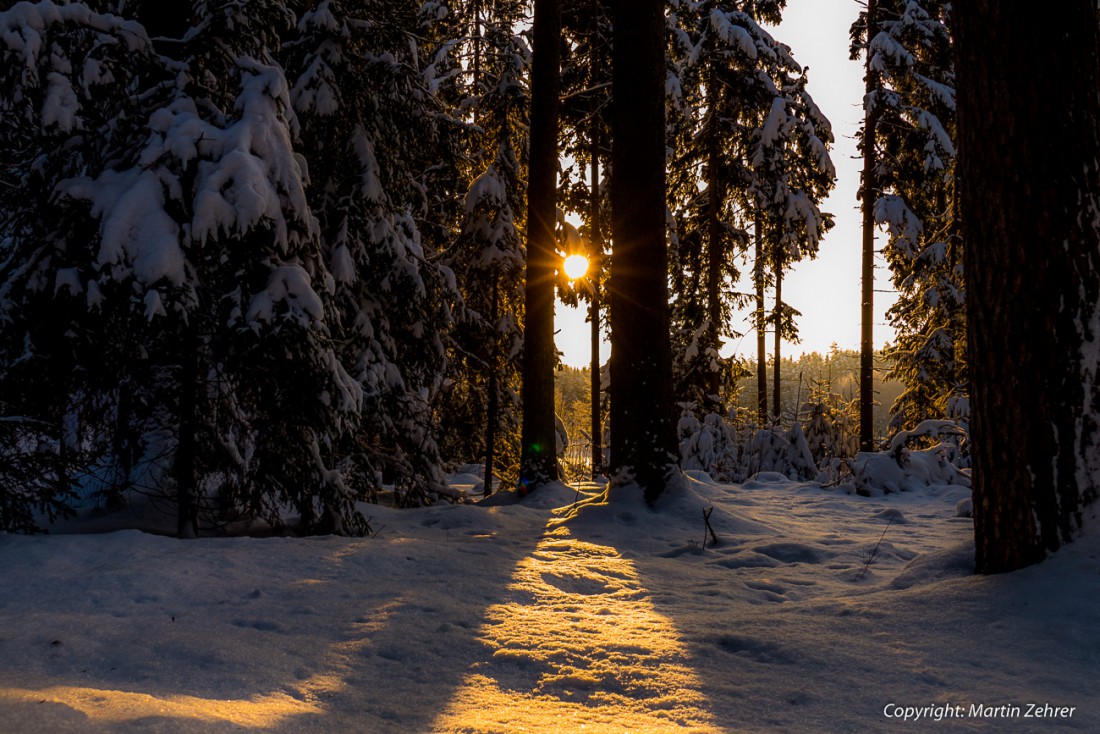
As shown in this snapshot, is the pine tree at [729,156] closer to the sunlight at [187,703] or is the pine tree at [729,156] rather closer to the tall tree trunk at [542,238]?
the tall tree trunk at [542,238]

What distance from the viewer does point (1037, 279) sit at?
339 cm

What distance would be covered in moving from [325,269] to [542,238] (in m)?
4.14

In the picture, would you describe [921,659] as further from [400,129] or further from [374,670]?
[400,129]

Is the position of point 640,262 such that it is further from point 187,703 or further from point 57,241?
point 187,703

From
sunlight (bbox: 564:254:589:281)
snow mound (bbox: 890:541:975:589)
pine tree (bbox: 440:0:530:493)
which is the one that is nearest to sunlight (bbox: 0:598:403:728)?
snow mound (bbox: 890:541:975:589)

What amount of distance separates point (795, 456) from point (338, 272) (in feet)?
33.4

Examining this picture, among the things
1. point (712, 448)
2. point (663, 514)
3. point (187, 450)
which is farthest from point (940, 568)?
point (712, 448)

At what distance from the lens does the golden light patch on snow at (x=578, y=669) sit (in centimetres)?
234

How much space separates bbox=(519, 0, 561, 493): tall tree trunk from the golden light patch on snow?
4634mm

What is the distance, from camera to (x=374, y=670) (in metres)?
2.73

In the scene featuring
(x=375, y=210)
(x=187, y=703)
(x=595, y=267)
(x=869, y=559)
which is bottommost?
(x=869, y=559)

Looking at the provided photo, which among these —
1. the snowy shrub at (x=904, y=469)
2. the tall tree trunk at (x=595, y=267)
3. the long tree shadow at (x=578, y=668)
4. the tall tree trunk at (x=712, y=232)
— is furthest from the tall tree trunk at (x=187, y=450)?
the tall tree trunk at (x=712, y=232)

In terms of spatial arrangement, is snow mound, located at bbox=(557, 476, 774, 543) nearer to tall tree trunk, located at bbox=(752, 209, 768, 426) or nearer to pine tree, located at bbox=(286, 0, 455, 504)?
pine tree, located at bbox=(286, 0, 455, 504)

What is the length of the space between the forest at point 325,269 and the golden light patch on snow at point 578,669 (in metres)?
1.99
